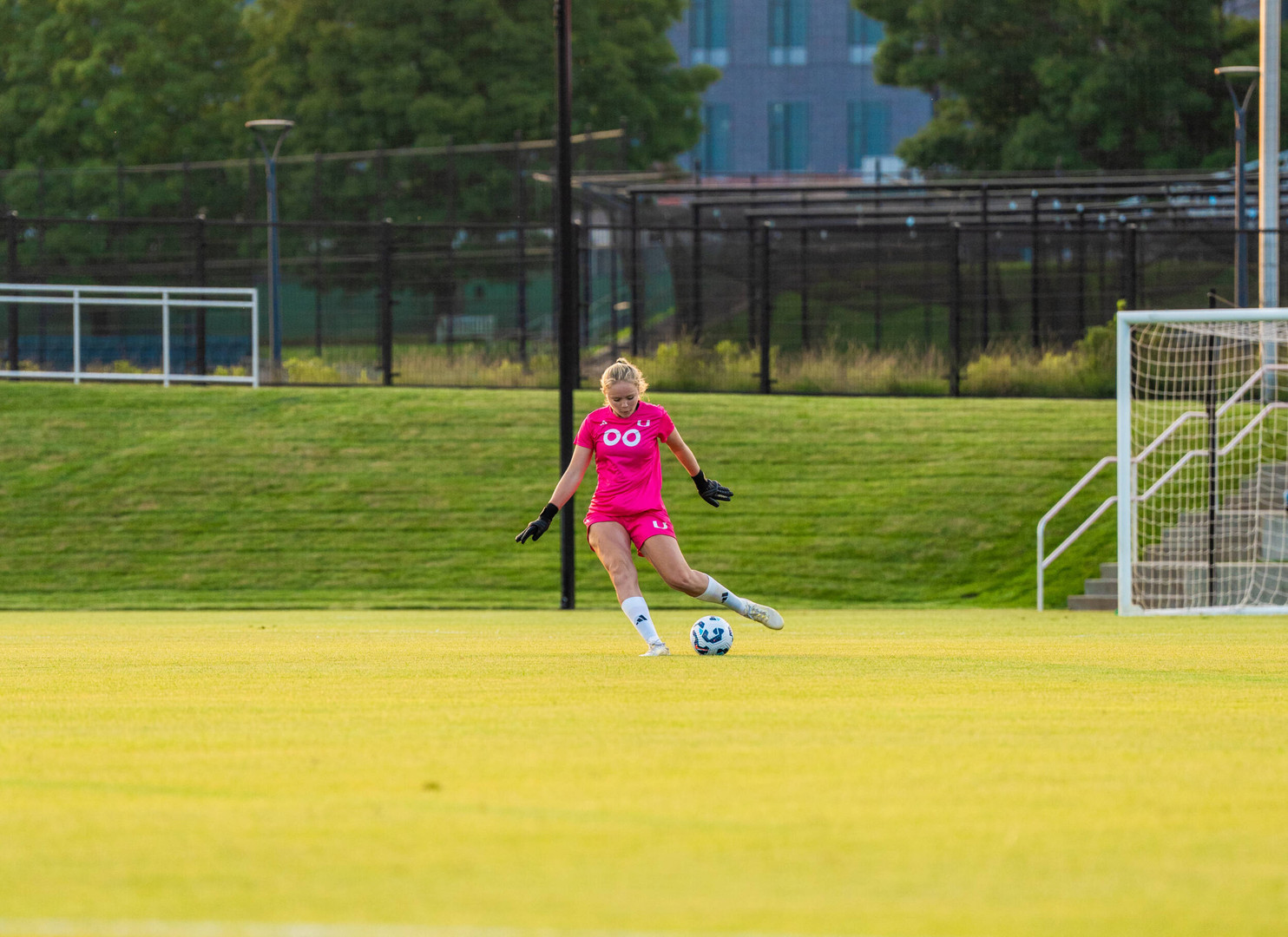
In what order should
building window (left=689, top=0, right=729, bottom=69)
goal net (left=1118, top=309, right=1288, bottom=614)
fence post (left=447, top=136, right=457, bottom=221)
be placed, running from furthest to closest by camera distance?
building window (left=689, top=0, right=729, bottom=69)
fence post (left=447, top=136, right=457, bottom=221)
goal net (left=1118, top=309, right=1288, bottom=614)

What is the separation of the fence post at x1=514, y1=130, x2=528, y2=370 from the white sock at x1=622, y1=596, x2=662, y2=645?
18795 mm

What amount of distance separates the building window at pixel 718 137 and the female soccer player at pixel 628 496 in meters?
62.4

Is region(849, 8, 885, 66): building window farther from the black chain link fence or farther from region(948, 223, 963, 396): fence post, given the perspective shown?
region(948, 223, 963, 396): fence post

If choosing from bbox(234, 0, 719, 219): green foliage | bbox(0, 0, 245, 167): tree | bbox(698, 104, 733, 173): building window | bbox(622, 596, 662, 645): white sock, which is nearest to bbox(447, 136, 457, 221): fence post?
bbox(234, 0, 719, 219): green foliage

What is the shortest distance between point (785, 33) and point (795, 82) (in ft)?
6.59

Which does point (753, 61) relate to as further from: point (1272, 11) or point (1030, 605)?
point (1030, 605)

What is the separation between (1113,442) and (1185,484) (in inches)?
105

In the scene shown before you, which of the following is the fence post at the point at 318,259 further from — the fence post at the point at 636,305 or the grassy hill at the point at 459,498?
the grassy hill at the point at 459,498

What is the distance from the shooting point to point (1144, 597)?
18703 mm

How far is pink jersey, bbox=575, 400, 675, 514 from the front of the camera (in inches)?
414

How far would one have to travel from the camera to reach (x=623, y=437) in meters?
10.5

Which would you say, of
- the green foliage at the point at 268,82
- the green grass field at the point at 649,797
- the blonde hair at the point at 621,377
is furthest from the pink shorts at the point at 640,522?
the green foliage at the point at 268,82

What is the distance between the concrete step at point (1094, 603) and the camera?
18.6 m

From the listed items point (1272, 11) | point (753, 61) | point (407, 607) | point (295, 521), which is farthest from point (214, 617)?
point (753, 61)
